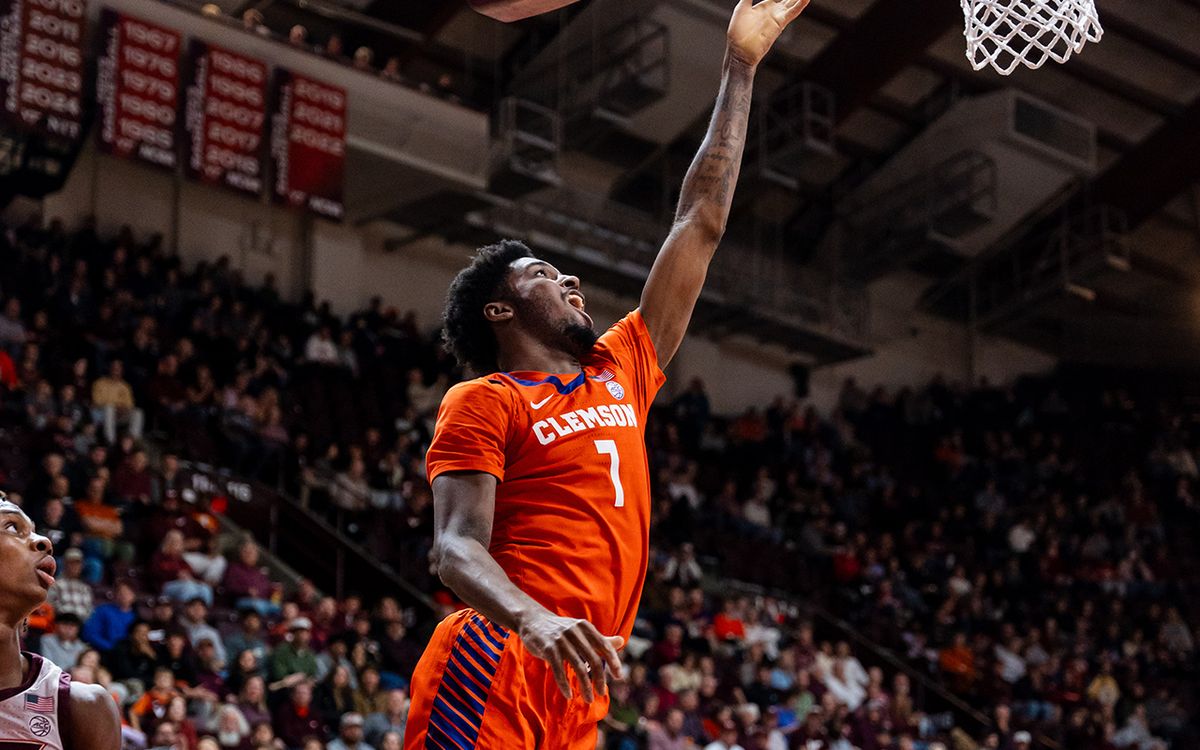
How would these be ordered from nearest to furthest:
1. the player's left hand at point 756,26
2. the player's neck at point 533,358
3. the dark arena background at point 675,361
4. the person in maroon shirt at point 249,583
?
the player's neck at point 533,358, the player's left hand at point 756,26, the person in maroon shirt at point 249,583, the dark arena background at point 675,361

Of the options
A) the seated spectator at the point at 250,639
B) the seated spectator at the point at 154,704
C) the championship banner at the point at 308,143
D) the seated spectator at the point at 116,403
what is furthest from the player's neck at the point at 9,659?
the championship banner at the point at 308,143

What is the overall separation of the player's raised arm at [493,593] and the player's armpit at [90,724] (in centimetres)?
69

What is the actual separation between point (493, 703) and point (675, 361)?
2074 centimetres

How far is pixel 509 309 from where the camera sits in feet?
12.6

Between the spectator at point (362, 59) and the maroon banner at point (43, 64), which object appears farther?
the spectator at point (362, 59)

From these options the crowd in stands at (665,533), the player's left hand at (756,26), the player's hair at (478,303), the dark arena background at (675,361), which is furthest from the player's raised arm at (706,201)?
the crowd in stands at (665,533)

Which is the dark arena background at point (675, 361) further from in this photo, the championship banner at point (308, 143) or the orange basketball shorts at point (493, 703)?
the orange basketball shorts at point (493, 703)

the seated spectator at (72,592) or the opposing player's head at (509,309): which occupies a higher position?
the opposing player's head at (509,309)

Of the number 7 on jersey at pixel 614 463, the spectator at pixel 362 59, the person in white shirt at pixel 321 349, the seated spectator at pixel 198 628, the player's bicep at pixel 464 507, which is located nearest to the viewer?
the player's bicep at pixel 464 507

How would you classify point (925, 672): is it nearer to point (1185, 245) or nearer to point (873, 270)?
point (873, 270)

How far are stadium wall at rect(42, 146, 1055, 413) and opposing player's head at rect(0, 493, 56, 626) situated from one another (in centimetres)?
1585

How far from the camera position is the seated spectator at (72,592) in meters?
10.5

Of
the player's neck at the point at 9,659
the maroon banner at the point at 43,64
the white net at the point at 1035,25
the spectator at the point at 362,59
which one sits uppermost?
the spectator at the point at 362,59

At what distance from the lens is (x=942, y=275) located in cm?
2598
